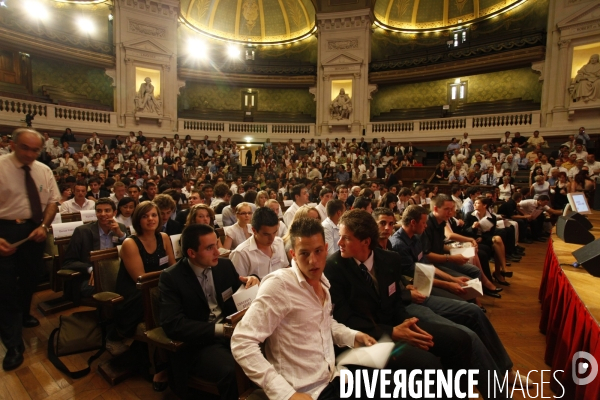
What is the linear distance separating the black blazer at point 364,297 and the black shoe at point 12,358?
240 centimetres

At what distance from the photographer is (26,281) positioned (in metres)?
2.74

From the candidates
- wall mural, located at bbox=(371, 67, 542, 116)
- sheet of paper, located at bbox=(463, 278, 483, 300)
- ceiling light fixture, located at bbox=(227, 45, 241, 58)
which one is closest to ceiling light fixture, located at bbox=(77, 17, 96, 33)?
ceiling light fixture, located at bbox=(227, 45, 241, 58)

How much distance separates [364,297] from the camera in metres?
2.04

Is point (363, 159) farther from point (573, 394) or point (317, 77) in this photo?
point (573, 394)

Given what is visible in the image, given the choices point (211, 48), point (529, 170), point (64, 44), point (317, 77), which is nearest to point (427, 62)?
point (317, 77)

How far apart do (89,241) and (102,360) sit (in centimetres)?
109

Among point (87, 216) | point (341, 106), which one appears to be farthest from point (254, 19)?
point (87, 216)

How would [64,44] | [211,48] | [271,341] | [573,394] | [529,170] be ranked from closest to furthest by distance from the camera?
[271,341], [573,394], [529,170], [64,44], [211,48]

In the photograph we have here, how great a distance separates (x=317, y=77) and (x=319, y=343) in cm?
1834

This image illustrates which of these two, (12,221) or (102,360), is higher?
(12,221)

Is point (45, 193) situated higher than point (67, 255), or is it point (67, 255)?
point (45, 193)

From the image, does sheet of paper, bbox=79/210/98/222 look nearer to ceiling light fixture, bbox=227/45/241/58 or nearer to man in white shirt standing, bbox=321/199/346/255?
man in white shirt standing, bbox=321/199/346/255

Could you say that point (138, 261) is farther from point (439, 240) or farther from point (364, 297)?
point (439, 240)

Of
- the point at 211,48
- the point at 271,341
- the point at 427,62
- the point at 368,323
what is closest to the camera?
the point at 271,341
